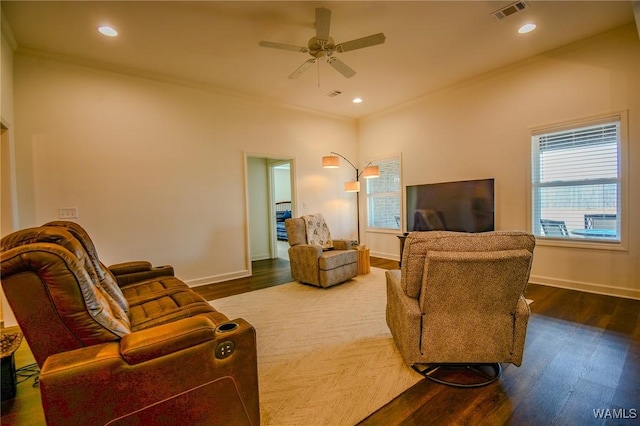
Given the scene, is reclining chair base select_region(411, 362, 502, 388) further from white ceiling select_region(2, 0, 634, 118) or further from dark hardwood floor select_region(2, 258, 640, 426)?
white ceiling select_region(2, 0, 634, 118)

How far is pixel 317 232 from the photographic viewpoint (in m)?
4.80

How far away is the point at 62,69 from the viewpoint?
349cm

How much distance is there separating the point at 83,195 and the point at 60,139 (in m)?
0.70

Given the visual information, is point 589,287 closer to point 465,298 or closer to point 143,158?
point 465,298

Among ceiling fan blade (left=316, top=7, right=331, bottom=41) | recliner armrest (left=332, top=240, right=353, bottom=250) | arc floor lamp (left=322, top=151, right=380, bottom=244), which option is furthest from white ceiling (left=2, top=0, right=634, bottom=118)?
recliner armrest (left=332, top=240, right=353, bottom=250)

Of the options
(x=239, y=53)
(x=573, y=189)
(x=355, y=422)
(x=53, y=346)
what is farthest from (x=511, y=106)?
(x=53, y=346)

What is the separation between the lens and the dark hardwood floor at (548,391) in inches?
64.4

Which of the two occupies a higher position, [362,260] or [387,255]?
[362,260]

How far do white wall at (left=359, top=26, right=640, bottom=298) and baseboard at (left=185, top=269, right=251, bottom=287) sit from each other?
3.52m

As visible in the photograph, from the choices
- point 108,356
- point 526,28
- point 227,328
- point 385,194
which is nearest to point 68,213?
point 108,356

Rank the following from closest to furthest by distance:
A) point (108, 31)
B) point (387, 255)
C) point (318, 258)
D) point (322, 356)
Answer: point (322, 356), point (108, 31), point (318, 258), point (387, 255)

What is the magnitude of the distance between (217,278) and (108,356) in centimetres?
359

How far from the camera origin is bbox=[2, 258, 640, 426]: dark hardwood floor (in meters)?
1.64

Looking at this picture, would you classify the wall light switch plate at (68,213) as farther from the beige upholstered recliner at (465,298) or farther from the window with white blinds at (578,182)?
the window with white blinds at (578,182)
